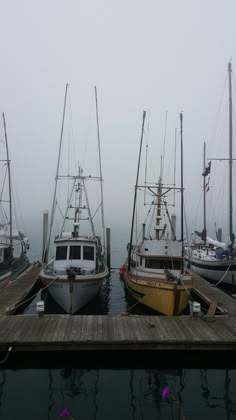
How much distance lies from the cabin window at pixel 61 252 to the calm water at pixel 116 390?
798 cm

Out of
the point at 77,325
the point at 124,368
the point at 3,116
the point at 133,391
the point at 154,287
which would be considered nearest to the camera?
the point at 133,391

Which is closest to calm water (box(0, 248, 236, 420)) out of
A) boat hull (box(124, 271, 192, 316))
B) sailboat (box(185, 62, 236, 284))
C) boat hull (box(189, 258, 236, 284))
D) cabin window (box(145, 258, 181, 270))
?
boat hull (box(124, 271, 192, 316))

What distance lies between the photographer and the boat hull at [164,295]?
48.6ft

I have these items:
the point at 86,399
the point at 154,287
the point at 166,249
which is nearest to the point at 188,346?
the point at 86,399

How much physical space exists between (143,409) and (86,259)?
11007 millimetres

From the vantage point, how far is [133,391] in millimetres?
9641

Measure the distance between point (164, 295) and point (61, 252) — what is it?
699 centimetres

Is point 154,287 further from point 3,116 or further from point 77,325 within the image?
point 3,116

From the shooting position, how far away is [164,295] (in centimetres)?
1519

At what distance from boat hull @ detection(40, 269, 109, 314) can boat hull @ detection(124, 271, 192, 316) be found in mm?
2708

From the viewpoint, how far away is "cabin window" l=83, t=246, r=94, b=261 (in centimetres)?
1922

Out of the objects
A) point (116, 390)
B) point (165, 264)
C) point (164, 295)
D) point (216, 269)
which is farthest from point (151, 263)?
point (216, 269)

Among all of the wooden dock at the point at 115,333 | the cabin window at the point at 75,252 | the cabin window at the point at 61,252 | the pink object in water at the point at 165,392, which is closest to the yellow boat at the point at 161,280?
the wooden dock at the point at 115,333

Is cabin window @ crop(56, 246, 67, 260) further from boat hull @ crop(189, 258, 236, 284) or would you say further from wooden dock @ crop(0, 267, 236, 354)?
boat hull @ crop(189, 258, 236, 284)
